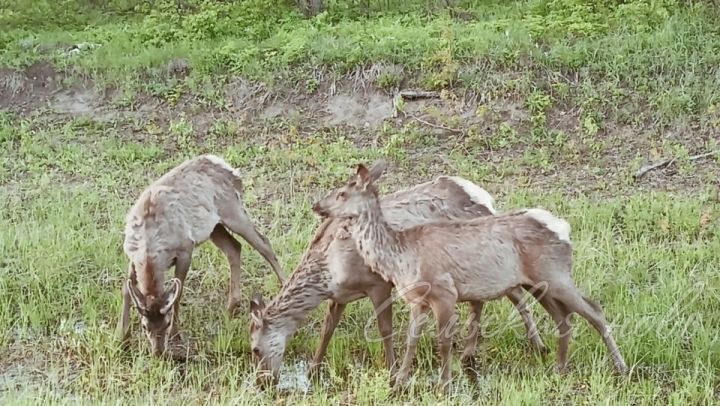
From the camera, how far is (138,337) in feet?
23.8

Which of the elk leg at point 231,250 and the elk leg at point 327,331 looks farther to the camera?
the elk leg at point 231,250

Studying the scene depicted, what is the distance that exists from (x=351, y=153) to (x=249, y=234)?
386cm

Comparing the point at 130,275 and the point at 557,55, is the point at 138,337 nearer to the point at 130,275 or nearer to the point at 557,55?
the point at 130,275

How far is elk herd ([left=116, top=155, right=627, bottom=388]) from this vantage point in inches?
254

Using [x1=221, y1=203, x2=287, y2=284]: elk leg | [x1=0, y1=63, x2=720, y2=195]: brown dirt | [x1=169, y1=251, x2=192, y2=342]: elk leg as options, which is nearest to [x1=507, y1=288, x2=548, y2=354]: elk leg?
[x1=221, y1=203, x2=287, y2=284]: elk leg

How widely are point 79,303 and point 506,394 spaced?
349 cm

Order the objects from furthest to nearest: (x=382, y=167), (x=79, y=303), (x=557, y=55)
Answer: (x=557, y=55) → (x=79, y=303) → (x=382, y=167)

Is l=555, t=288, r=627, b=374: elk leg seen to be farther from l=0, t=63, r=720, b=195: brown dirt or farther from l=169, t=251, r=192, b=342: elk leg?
l=0, t=63, r=720, b=195: brown dirt

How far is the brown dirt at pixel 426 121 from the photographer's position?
35.8 ft

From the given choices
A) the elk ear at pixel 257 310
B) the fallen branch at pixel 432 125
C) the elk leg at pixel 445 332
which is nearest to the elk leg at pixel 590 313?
the elk leg at pixel 445 332

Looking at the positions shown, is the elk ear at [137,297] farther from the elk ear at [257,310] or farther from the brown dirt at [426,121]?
the brown dirt at [426,121]

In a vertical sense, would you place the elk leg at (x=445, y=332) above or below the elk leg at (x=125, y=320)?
above

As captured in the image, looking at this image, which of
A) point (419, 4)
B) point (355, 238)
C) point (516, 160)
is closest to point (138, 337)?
point (355, 238)

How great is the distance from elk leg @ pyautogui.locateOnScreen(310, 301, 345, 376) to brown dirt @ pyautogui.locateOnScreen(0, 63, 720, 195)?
396 cm
